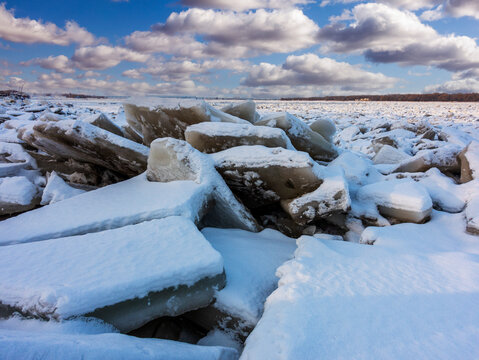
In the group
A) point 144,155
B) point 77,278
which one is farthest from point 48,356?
point 144,155

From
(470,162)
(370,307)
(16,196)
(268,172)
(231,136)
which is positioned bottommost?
(16,196)

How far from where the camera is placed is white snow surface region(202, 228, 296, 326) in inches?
75.4

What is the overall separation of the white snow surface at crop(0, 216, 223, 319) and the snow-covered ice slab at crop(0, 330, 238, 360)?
0.75 feet

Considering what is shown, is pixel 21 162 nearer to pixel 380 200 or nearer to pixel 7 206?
pixel 7 206

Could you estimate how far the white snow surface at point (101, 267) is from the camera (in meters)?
1.56

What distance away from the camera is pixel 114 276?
1700 millimetres

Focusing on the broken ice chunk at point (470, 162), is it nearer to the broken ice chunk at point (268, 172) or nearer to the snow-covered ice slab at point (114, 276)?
the broken ice chunk at point (268, 172)

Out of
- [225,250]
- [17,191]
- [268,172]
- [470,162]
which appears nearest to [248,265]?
[225,250]

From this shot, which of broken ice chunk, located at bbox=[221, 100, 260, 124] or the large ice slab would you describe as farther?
broken ice chunk, located at bbox=[221, 100, 260, 124]

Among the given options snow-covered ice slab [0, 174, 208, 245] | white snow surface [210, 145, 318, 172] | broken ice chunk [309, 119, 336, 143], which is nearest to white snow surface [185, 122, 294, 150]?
white snow surface [210, 145, 318, 172]

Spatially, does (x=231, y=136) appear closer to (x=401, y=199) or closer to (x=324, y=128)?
(x=401, y=199)

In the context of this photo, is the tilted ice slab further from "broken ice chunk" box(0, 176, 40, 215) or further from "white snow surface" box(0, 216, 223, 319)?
"broken ice chunk" box(0, 176, 40, 215)

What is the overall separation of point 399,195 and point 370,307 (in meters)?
2.05

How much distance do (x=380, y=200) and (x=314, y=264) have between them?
1776mm
